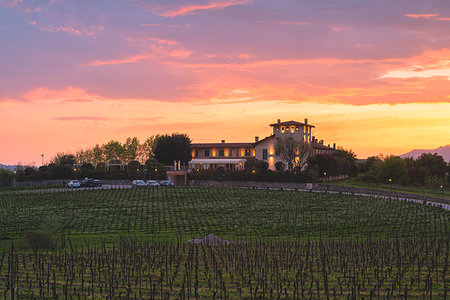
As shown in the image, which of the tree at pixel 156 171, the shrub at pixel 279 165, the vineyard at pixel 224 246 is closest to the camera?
the vineyard at pixel 224 246

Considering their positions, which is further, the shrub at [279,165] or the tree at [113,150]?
the tree at [113,150]

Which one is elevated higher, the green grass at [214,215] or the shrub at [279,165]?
the shrub at [279,165]

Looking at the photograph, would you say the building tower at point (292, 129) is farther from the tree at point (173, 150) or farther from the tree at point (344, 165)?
the tree at point (173, 150)

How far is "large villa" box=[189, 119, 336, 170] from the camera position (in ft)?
367

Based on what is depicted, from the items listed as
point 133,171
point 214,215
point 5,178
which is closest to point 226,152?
point 133,171

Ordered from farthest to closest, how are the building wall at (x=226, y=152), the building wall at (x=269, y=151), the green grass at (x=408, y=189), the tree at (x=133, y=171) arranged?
the building wall at (x=226, y=152) → the building wall at (x=269, y=151) → the tree at (x=133, y=171) → the green grass at (x=408, y=189)

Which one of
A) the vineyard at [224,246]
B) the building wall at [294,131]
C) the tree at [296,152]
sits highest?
the building wall at [294,131]

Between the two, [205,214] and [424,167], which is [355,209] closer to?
[205,214]

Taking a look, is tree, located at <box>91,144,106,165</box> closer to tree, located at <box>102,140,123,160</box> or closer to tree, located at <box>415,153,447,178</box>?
tree, located at <box>102,140,123,160</box>

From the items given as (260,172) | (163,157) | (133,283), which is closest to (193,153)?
(163,157)

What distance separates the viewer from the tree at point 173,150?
123m

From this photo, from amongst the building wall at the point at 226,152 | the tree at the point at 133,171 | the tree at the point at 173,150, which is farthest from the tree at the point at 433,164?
the tree at the point at 133,171

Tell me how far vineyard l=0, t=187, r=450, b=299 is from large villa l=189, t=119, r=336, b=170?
1386 inches

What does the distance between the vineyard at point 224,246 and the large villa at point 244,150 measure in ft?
116
